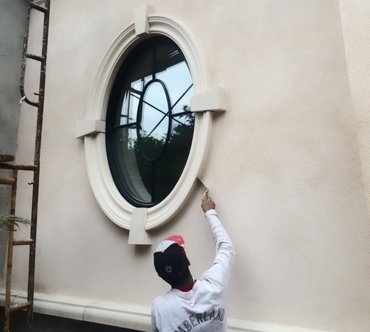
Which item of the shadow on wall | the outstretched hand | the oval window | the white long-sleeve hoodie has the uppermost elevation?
the oval window

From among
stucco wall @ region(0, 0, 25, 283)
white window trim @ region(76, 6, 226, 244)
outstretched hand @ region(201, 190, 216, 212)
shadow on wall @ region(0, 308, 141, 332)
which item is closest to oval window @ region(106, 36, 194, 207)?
white window trim @ region(76, 6, 226, 244)

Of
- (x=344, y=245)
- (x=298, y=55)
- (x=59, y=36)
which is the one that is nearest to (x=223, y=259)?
(x=344, y=245)

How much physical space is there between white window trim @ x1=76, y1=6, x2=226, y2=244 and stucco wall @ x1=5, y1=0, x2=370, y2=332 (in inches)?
3.8

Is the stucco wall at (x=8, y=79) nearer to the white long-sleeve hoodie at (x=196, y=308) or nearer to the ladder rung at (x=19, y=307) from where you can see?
the ladder rung at (x=19, y=307)

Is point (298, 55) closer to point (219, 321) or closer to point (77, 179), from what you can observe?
point (219, 321)

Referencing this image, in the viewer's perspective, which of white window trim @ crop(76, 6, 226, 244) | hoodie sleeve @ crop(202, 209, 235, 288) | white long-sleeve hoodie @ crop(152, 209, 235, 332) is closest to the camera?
white long-sleeve hoodie @ crop(152, 209, 235, 332)

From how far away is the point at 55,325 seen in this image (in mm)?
4090

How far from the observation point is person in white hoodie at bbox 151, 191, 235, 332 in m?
2.31

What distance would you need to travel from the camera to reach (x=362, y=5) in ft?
7.74

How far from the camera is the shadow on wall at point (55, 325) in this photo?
3.68m

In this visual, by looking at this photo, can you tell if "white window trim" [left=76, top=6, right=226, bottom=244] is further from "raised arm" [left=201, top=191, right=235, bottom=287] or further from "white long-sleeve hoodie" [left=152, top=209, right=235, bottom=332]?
"white long-sleeve hoodie" [left=152, top=209, right=235, bottom=332]

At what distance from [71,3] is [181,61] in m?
2.20

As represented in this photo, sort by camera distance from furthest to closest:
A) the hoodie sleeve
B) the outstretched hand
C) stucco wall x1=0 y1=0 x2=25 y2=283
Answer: stucco wall x1=0 y1=0 x2=25 y2=283
the outstretched hand
the hoodie sleeve

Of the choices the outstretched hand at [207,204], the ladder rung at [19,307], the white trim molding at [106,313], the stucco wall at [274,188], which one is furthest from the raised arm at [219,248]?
the ladder rung at [19,307]
